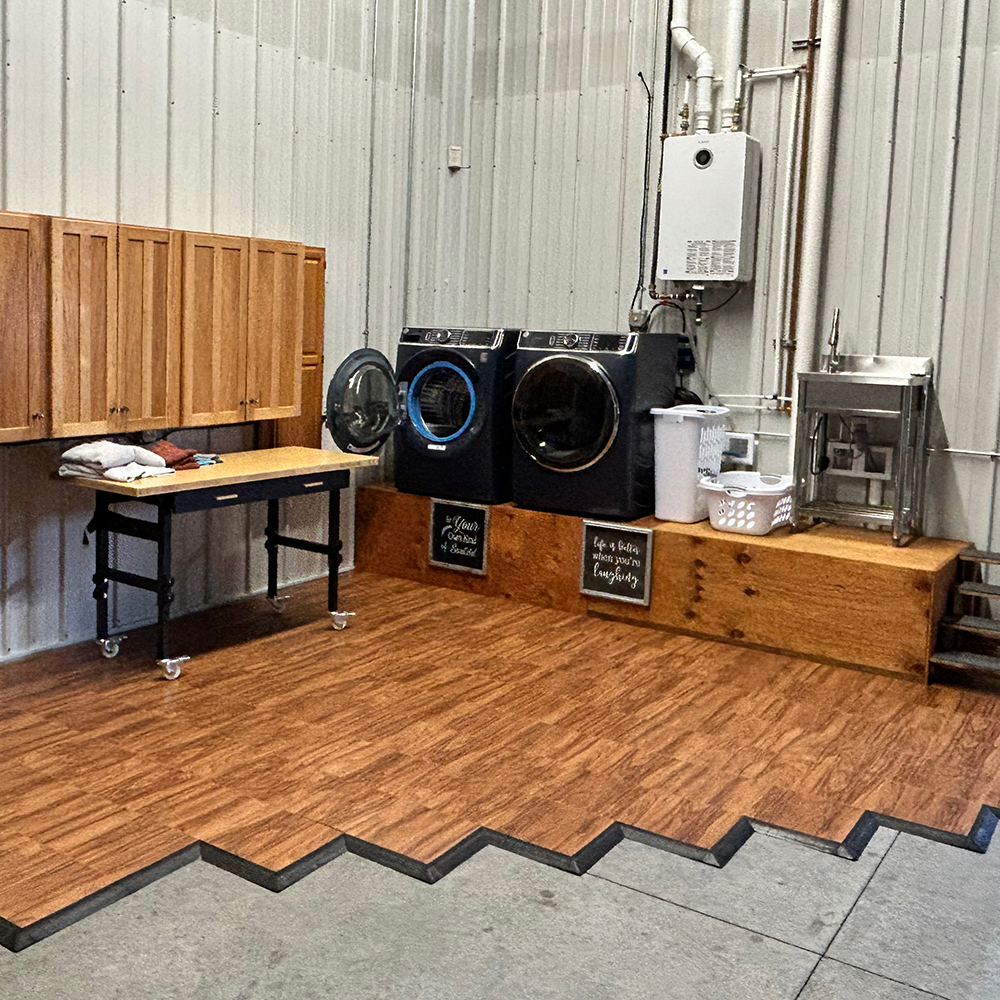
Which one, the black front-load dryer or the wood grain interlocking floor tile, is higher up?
the black front-load dryer

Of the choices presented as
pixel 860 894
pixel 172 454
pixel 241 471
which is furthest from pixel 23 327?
pixel 860 894

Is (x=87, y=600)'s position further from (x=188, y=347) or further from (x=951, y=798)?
(x=951, y=798)

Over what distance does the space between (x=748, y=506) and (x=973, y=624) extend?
3.62ft

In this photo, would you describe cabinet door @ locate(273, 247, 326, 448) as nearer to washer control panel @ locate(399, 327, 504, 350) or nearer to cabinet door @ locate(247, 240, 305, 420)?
cabinet door @ locate(247, 240, 305, 420)

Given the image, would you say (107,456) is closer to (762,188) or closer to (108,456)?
(108,456)

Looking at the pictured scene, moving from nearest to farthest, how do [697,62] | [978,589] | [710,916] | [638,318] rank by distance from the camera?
[710,916] → [978,589] → [697,62] → [638,318]

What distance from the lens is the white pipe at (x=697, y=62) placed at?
6.06 meters

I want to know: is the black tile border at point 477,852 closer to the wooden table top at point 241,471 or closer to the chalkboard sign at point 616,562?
the wooden table top at point 241,471

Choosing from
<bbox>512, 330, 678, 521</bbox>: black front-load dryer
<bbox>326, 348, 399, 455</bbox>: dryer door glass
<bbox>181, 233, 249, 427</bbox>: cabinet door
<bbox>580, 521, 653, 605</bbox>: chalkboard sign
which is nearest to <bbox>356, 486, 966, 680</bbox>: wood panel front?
<bbox>580, 521, 653, 605</bbox>: chalkboard sign

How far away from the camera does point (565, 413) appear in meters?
5.89

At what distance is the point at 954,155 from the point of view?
5.51 metres

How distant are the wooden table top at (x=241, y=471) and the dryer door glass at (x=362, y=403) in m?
0.20

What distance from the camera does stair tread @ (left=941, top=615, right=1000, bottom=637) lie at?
16.3 feet

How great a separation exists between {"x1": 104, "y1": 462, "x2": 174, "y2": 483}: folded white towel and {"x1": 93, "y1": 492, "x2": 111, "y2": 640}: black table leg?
28 cm
